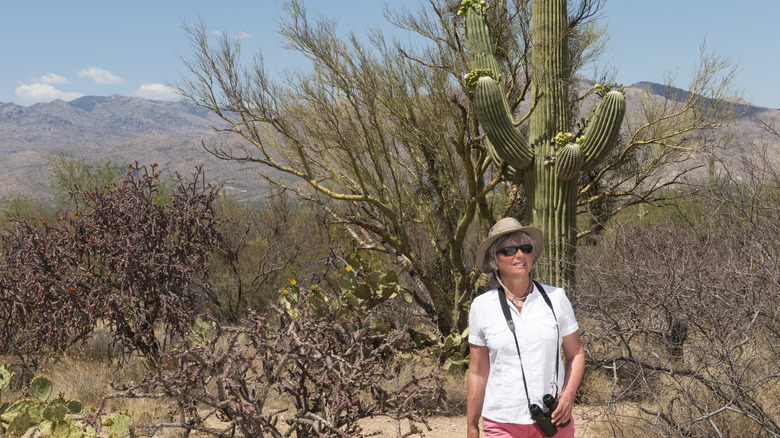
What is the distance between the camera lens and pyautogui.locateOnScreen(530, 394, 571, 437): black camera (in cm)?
241

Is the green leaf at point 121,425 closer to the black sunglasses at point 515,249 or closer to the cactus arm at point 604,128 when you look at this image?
the black sunglasses at point 515,249

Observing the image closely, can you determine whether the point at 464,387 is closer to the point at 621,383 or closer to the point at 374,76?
the point at 621,383

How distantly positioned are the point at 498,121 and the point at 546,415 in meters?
4.10

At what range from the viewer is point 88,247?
6039 mm

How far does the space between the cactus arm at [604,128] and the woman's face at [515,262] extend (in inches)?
147

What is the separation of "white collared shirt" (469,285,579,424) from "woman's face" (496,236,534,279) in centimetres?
11

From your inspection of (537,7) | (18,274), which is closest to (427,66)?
(537,7)

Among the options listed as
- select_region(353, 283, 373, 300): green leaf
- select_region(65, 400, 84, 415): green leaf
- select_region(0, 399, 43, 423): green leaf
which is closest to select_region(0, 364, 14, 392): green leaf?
select_region(0, 399, 43, 423): green leaf

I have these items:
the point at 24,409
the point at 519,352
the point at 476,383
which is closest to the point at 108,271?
the point at 24,409

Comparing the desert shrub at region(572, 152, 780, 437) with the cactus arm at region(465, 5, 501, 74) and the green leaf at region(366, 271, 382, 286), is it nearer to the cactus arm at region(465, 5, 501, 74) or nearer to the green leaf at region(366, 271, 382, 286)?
the green leaf at region(366, 271, 382, 286)

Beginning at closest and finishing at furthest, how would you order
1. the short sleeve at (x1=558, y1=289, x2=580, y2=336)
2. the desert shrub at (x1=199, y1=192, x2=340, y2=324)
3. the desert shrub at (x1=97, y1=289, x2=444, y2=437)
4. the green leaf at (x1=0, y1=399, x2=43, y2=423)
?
1. the short sleeve at (x1=558, y1=289, x2=580, y2=336)
2. the desert shrub at (x1=97, y1=289, x2=444, y2=437)
3. the green leaf at (x1=0, y1=399, x2=43, y2=423)
4. the desert shrub at (x1=199, y1=192, x2=340, y2=324)

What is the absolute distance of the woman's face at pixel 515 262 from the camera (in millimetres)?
2605

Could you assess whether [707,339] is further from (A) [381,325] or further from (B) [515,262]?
(A) [381,325]

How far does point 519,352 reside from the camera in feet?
8.05
